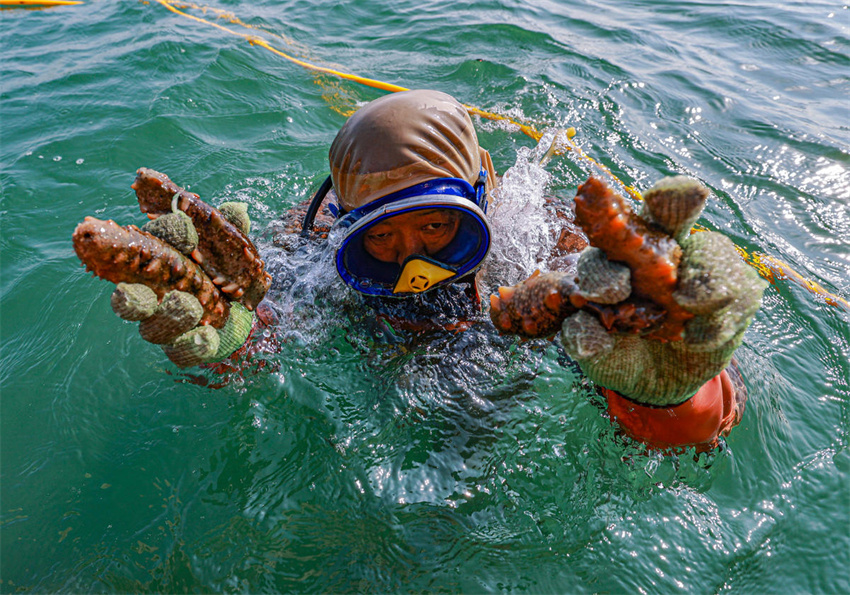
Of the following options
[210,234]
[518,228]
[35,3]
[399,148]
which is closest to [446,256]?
[399,148]

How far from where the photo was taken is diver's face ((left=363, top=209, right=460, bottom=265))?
7.50ft

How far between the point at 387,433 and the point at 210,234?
4.11 ft

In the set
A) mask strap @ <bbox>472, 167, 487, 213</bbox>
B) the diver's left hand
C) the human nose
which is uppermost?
the diver's left hand

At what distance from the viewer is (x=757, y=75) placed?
564cm

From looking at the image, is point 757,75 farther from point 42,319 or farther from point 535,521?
point 42,319

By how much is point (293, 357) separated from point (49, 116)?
4.30 meters

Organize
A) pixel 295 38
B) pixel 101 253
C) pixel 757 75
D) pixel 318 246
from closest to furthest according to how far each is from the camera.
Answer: pixel 101 253 < pixel 318 246 < pixel 757 75 < pixel 295 38

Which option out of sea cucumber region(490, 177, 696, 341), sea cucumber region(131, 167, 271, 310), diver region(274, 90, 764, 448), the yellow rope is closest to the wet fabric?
diver region(274, 90, 764, 448)

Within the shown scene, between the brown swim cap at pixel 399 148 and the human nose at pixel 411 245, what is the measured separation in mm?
219

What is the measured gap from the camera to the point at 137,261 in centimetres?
143

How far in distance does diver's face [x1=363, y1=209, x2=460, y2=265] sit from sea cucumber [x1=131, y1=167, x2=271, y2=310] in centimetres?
69

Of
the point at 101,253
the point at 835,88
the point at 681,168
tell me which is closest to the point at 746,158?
the point at 681,168

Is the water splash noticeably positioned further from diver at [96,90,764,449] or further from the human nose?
the human nose

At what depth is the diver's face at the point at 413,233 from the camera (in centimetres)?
229
